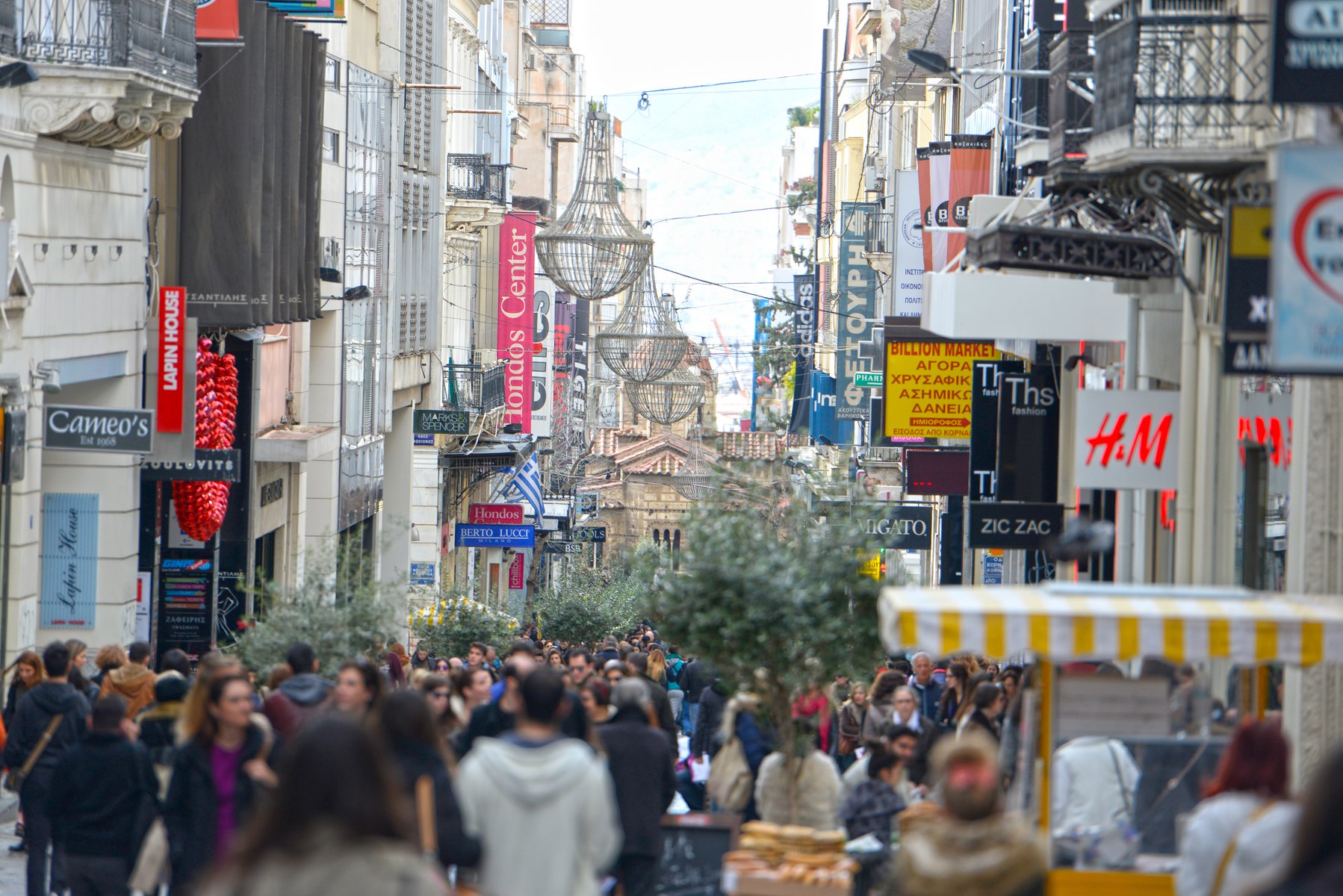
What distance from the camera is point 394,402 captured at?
4056 cm

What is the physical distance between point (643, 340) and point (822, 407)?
77.0 ft

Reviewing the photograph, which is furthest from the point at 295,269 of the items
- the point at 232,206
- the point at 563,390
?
the point at 563,390

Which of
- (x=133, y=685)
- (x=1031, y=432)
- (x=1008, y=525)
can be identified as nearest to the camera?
(x=133, y=685)

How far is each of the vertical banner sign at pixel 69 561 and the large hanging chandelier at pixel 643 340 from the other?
15.6 metres

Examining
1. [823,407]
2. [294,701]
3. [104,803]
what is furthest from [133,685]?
[823,407]

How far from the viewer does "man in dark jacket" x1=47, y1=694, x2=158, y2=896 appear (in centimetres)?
948

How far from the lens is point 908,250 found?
33375 mm

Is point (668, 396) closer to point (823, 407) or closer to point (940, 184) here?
point (940, 184)

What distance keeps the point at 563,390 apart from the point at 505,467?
34.5m

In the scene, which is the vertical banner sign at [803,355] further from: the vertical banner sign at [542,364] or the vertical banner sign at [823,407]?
the vertical banner sign at [542,364]

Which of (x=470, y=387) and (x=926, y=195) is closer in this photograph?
(x=926, y=195)

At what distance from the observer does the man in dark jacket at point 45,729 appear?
38.8 ft

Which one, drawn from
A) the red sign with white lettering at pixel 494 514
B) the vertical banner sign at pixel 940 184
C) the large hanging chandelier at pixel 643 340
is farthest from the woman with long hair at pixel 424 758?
the red sign with white lettering at pixel 494 514

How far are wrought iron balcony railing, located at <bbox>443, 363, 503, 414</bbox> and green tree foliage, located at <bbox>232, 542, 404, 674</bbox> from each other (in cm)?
3064
